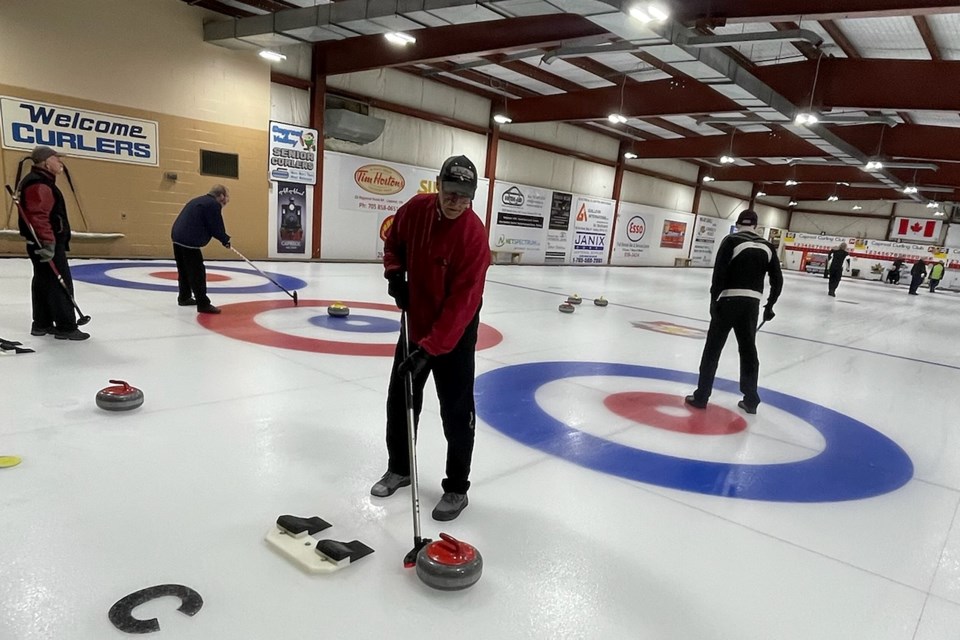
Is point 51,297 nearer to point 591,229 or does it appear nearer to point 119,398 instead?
point 119,398

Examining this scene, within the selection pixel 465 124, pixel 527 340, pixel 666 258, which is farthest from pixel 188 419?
pixel 666 258

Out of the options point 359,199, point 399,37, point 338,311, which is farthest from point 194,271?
point 359,199

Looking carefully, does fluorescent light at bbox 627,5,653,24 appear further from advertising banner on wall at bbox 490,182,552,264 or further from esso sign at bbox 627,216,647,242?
esso sign at bbox 627,216,647,242

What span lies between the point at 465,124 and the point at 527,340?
43.6 feet

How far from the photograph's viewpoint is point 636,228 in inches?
1074

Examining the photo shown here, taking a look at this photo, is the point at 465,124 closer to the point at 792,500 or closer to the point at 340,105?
the point at 340,105

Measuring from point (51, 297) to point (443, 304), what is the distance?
4536 mm

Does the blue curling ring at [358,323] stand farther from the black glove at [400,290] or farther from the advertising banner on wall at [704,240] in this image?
the advertising banner on wall at [704,240]

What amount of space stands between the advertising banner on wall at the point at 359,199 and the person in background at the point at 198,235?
8218 millimetres

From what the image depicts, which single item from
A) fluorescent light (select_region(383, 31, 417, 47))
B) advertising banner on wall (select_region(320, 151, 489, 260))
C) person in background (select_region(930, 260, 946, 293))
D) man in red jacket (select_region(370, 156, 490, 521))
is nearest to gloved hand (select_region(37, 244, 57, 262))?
man in red jacket (select_region(370, 156, 490, 521))

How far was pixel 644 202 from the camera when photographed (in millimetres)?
27719

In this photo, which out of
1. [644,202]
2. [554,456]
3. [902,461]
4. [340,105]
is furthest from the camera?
[644,202]

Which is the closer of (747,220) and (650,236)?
(747,220)

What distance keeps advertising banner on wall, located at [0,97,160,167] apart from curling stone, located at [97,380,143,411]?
381 inches
